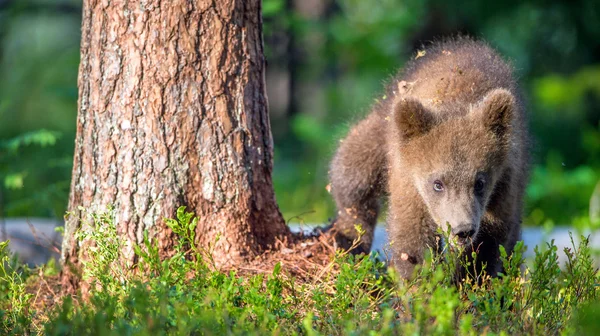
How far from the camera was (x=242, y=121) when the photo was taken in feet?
16.0

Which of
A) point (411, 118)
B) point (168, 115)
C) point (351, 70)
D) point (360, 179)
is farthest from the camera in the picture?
point (351, 70)

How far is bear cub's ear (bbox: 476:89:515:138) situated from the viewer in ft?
15.8

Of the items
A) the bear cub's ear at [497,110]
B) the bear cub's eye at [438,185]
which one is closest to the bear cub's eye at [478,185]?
the bear cub's eye at [438,185]

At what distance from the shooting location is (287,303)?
170 inches

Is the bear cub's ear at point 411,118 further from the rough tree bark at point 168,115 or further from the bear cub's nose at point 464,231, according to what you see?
the rough tree bark at point 168,115

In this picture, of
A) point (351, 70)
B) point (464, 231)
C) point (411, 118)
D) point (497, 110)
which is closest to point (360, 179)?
point (411, 118)

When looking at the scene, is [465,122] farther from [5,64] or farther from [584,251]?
[5,64]

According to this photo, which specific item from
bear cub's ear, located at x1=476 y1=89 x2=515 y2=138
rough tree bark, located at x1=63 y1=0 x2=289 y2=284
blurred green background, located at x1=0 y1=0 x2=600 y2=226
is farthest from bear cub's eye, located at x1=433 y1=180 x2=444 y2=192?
blurred green background, located at x1=0 y1=0 x2=600 y2=226

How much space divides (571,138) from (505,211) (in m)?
8.42

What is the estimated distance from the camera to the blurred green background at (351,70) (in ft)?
35.8

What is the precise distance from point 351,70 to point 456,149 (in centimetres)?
953

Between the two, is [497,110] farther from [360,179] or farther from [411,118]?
[360,179]

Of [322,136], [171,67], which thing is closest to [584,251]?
[171,67]

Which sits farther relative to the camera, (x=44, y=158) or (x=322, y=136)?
(x=322, y=136)
